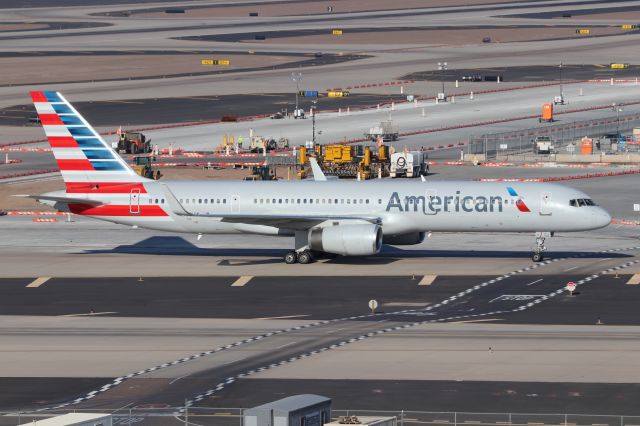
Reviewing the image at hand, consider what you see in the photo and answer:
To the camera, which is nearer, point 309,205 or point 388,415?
point 388,415

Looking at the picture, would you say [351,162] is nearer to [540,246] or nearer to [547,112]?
[547,112]

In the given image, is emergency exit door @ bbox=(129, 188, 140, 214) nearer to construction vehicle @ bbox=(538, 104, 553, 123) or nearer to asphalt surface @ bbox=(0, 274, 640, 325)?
asphalt surface @ bbox=(0, 274, 640, 325)

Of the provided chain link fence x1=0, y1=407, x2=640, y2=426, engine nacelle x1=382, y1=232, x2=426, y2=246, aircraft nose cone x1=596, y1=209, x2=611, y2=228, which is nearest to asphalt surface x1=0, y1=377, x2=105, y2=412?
chain link fence x1=0, y1=407, x2=640, y2=426

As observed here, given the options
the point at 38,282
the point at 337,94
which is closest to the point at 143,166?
the point at 38,282

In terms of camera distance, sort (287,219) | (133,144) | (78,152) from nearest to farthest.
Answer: (287,219), (78,152), (133,144)

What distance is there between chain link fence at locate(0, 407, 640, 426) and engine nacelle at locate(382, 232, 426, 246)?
34842 mm

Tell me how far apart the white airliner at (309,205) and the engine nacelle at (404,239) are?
0.08 meters

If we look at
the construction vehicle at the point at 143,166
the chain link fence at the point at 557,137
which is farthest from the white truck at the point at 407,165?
the construction vehicle at the point at 143,166

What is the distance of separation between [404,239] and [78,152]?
1943 centimetres

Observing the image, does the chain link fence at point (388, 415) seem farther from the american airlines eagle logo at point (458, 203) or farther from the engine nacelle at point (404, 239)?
the engine nacelle at point (404, 239)

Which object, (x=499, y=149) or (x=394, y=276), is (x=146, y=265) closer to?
(x=394, y=276)

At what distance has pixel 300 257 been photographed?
8106 cm

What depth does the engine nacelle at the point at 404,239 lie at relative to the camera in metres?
80.9

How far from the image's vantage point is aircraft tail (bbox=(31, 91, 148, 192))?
82.6m
